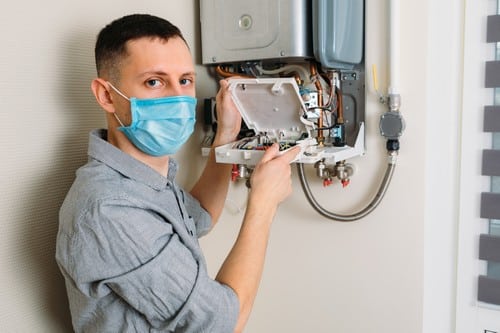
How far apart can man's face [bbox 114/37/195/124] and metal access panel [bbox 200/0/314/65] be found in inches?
13.3

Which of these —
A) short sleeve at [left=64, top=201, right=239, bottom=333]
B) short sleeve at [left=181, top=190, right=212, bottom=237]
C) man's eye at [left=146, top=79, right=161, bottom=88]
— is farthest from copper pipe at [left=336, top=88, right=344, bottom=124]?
short sleeve at [left=64, top=201, right=239, bottom=333]

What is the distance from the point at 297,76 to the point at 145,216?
68 centimetres

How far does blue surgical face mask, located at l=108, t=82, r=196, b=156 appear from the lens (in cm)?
98

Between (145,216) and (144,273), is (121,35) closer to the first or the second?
(145,216)

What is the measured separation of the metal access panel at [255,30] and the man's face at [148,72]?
1.10 ft

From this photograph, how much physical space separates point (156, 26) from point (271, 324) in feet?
3.48

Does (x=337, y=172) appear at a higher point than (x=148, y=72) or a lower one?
lower

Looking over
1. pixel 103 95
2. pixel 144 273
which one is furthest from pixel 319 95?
pixel 144 273

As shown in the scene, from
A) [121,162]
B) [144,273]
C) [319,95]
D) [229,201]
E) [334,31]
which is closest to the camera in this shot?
[144,273]

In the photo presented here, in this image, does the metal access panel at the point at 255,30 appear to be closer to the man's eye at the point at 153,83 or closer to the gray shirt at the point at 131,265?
the man's eye at the point at 153,83

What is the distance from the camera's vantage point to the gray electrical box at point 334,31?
1.20m

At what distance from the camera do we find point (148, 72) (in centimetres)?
99

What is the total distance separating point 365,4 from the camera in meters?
1.32

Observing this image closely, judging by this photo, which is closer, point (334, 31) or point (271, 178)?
point (271, 178)
